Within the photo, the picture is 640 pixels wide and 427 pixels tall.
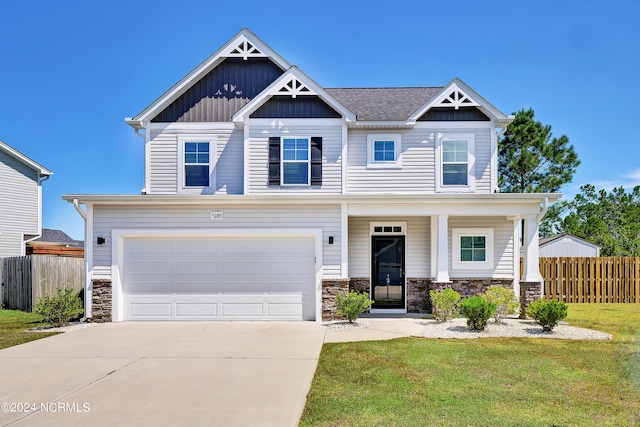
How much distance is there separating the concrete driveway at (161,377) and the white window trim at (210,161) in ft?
16.1

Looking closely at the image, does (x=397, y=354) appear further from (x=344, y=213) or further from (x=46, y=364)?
(x=46, y=364)

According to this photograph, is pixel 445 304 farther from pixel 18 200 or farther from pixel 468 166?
pixel 18 200

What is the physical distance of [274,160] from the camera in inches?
490

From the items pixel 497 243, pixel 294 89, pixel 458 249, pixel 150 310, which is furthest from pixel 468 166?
pixel 150 310

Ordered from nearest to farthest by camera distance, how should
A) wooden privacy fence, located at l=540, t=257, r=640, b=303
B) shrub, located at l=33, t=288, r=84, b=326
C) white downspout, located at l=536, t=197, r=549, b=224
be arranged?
shrub, located at l=33, t=288, r=84, b=326 → white downspout, located at l=536, t=197, r=549, b=224 → wooden privacy fence, located at l=540, t=257, r=640, b=303

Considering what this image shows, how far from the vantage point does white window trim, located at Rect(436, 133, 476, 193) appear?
41.8 feet

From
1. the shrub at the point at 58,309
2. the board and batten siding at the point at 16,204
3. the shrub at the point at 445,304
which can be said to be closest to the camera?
the shrub at the point at 58,309

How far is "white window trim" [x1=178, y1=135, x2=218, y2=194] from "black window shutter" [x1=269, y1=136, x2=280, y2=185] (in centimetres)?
191

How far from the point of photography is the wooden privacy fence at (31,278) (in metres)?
13.3

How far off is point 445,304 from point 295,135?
6544 mm

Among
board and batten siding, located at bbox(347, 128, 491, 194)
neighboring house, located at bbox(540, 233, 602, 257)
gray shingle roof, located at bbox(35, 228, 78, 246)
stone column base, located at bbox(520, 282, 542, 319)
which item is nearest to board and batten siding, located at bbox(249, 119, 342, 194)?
board and batten siding, located at bbox(347, 128, 491, 194)


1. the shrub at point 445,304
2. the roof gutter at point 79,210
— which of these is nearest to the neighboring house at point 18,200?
the roof gutter at point 79,210

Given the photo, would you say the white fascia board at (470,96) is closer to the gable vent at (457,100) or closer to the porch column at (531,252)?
the gable vent at (457,100)

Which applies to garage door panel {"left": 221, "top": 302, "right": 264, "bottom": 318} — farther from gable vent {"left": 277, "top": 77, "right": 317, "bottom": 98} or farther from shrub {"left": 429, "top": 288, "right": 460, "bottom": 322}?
gable vent {"left": 277, "top": 77, "right": 317, "bottom": 98}
